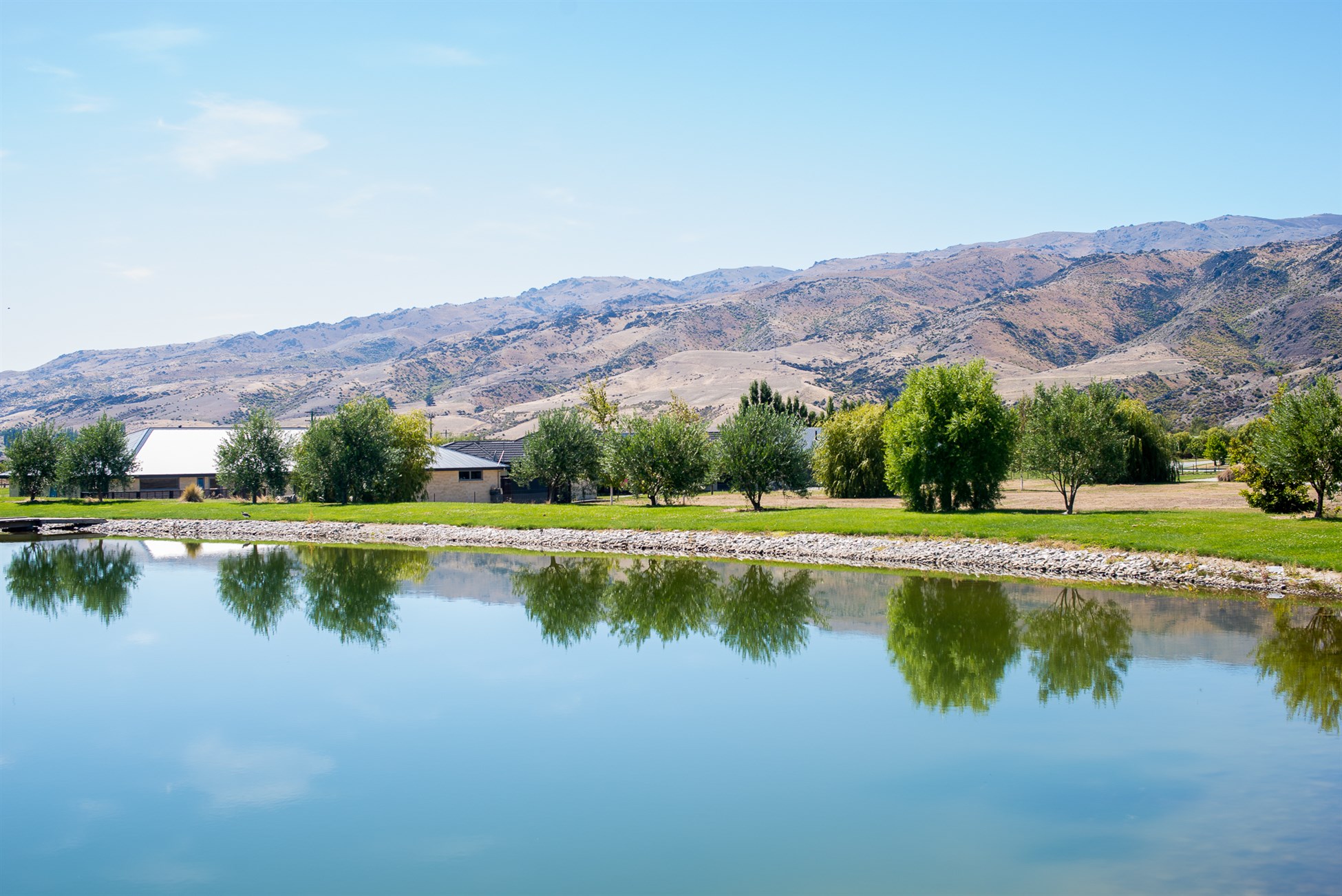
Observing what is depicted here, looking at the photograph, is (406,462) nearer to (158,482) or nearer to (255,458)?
(255,458)

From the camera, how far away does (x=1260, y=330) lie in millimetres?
142625

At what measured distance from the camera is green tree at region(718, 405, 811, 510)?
1763 inches

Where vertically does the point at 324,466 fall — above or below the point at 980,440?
below

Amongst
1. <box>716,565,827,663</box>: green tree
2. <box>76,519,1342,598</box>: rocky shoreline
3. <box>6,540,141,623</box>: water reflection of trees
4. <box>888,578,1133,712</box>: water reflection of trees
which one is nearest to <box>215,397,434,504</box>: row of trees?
<box>76,519,1342,598</box>: rocky shoreline

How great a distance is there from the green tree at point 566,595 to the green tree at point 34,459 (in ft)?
142

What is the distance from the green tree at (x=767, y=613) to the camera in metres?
20.3

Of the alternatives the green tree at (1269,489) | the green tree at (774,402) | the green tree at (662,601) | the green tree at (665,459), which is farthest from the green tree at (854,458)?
the green tree at (662,601)

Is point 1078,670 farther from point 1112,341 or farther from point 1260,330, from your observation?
point 1112,341

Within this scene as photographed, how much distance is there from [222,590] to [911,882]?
2590 cm

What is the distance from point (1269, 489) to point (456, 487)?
1629 inches

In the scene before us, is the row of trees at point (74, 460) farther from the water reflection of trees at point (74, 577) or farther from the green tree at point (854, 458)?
the green tree at point (854, 458)

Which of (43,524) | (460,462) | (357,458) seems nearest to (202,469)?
(43,524)

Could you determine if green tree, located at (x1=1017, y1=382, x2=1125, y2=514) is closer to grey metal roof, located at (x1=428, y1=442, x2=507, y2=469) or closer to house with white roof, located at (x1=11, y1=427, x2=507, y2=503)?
house with white roof, located at (x1=11, y1=427, x2=507, y2=503)

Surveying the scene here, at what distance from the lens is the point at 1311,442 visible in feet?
97.2
